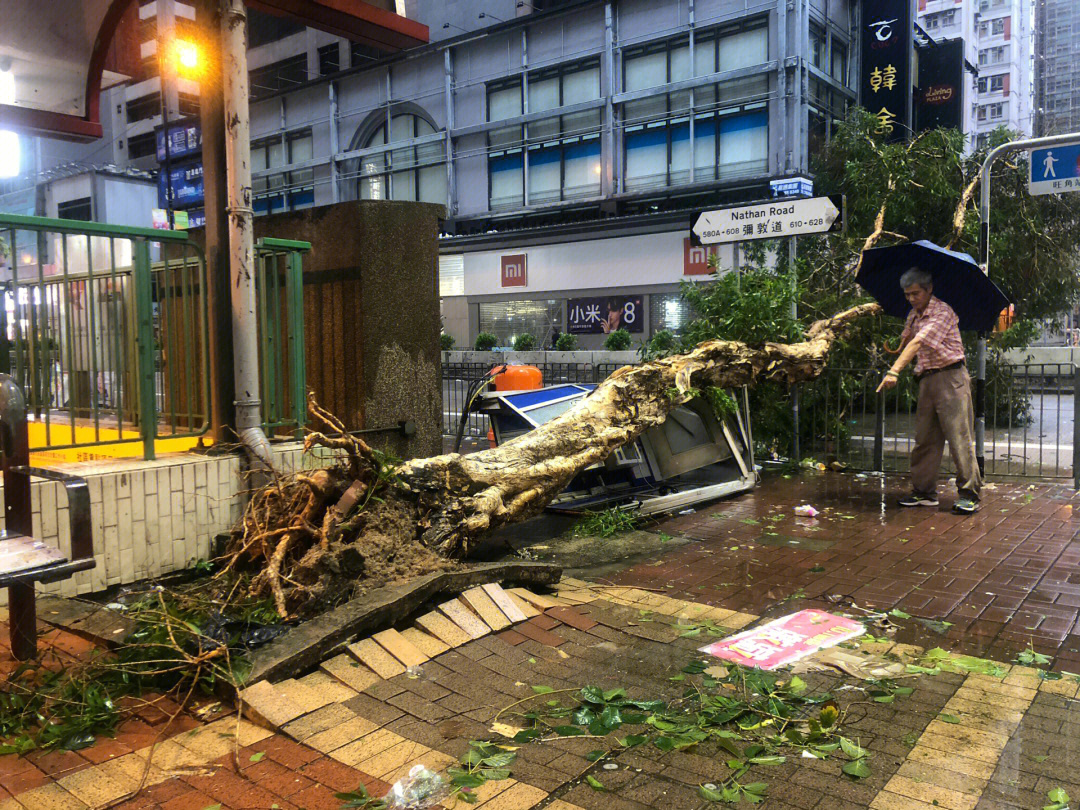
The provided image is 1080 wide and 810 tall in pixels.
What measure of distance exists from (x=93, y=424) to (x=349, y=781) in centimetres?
313

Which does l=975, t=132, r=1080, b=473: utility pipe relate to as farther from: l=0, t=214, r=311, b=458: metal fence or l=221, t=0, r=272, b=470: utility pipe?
l=221, t=0, r=272, b=470: utility pipe

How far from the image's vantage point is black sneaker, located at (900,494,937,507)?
7551mm

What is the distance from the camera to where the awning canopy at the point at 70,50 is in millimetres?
6570

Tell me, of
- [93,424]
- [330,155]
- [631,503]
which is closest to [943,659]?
[631,503]

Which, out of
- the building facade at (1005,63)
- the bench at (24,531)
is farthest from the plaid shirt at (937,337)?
the building facade at (1005,63)

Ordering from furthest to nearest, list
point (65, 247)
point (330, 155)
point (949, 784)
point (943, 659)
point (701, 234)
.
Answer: point (330, 155)
point (701, 234)
point (65, 247)
point (943, 659)
point (949, 784)

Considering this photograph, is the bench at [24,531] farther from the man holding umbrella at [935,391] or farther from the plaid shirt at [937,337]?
the plaid shirt at [937,337]

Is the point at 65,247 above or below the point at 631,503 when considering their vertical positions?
above

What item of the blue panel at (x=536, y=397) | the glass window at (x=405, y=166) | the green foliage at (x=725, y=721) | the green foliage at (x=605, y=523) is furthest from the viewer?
the glass window at (x=405, y=166)

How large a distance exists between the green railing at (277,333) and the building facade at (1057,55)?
283ft

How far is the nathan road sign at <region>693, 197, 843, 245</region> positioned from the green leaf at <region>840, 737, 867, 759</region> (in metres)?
7.00

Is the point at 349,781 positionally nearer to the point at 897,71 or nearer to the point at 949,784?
the point at 949,784

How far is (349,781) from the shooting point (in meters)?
2.85

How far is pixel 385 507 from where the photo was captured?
4.89 m
